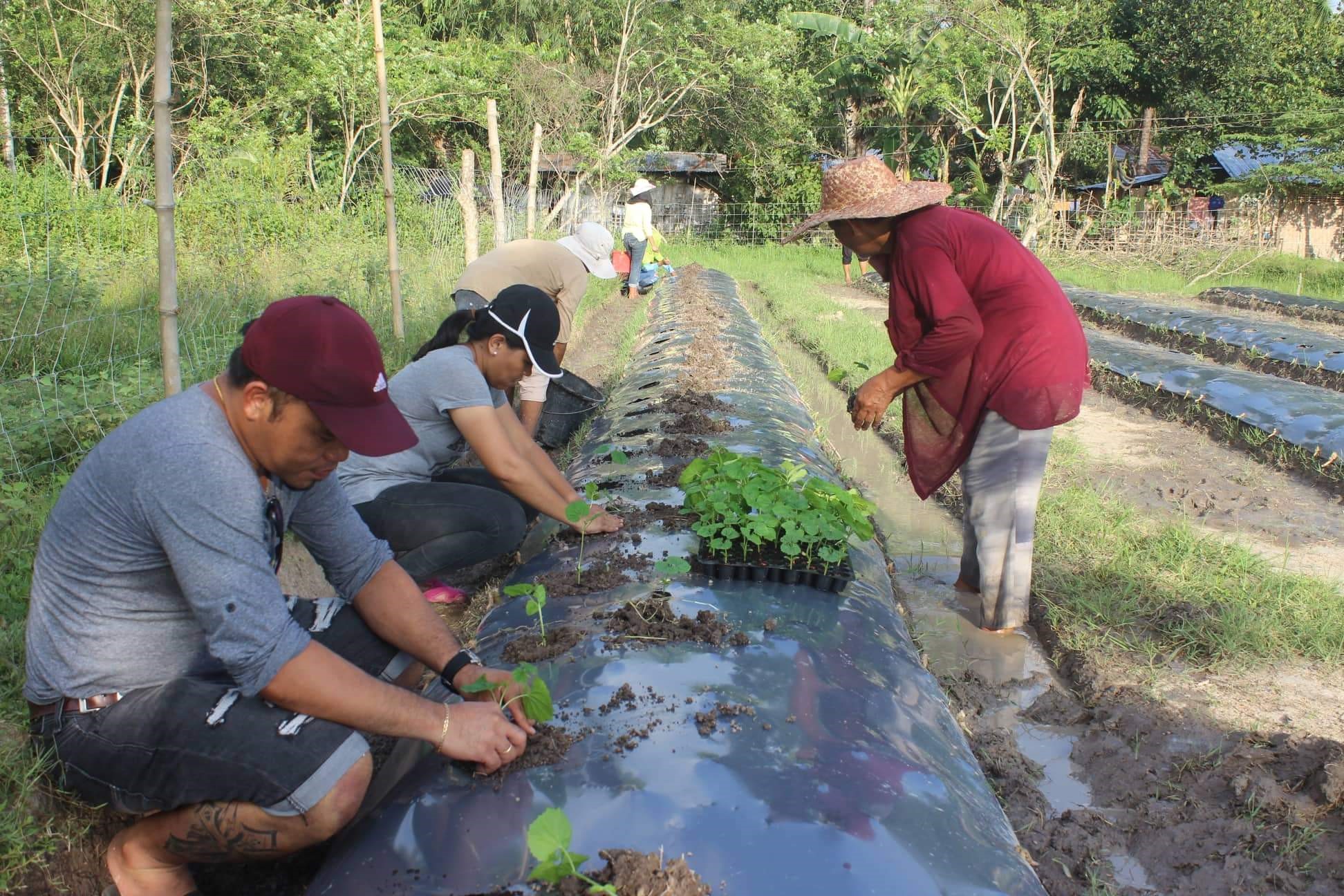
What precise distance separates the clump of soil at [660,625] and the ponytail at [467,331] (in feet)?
3.39

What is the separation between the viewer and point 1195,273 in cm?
1536

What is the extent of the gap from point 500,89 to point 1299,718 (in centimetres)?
Answer: 1662

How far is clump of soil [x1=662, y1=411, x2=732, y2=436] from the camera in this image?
4.18 metres

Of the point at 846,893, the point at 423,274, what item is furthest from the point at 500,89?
the point at 846,893

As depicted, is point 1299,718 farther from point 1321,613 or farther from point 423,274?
point 423,274

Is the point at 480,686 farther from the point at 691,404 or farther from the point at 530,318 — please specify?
the point at 691,404

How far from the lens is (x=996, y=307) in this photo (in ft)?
10.2

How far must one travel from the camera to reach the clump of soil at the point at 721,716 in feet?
6.07

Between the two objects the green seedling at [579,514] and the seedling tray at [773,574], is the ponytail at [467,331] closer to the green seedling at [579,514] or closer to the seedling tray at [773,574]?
the green seedling at [579,514]

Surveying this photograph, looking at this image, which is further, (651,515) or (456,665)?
(651,515)

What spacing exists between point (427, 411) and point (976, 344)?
1856 mm

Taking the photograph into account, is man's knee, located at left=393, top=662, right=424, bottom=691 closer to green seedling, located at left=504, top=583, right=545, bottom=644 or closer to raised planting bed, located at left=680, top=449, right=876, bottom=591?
green seedling, located at left=504, top=583, right=545, bottom=644

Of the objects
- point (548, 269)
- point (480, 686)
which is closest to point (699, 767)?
point (480, 686)

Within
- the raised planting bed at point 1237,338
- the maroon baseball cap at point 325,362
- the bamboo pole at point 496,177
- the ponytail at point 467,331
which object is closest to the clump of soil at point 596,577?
the ponytail at point 467,331
